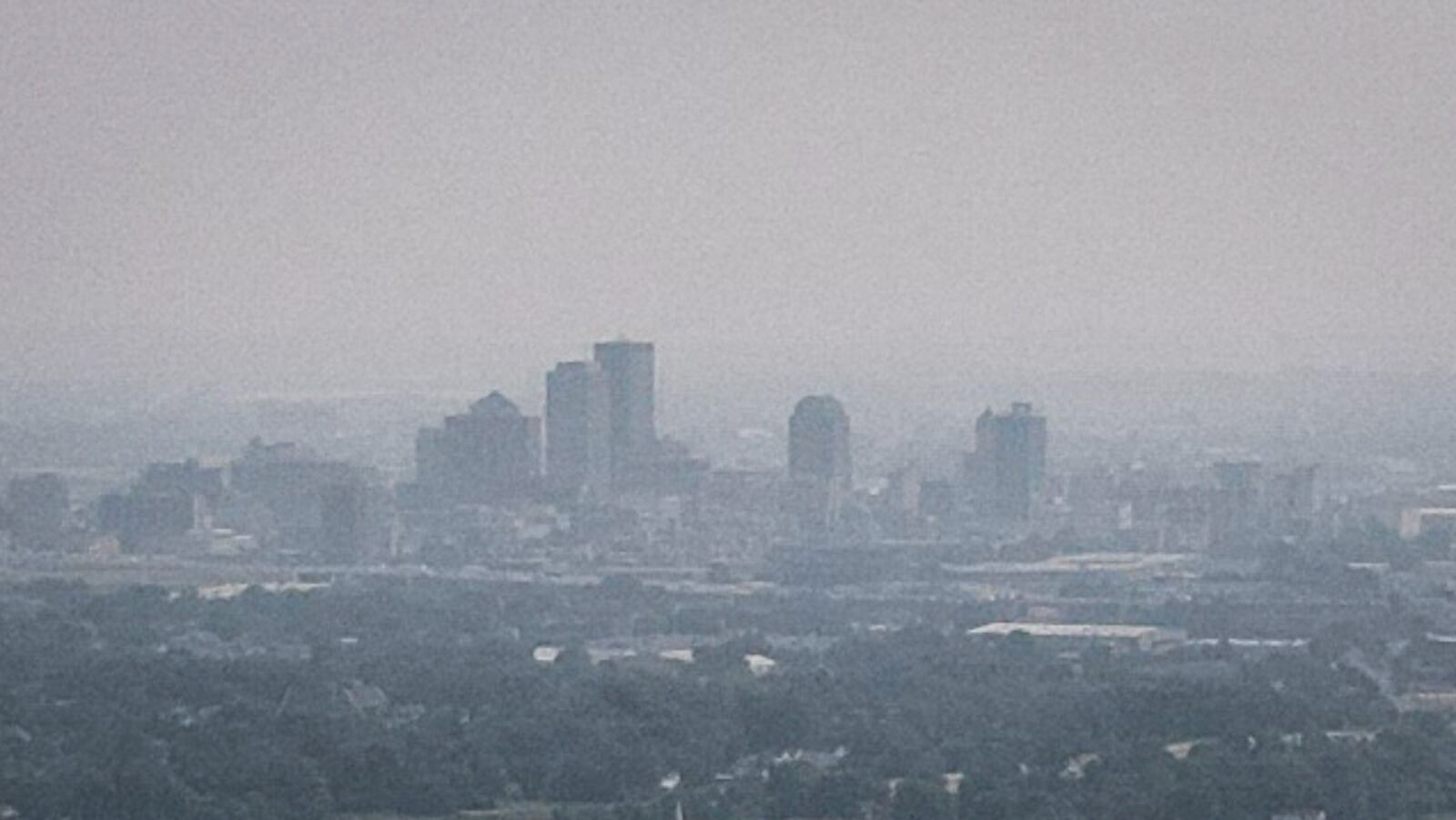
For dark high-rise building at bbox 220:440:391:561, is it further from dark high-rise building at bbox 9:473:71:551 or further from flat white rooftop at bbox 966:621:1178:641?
flat white rooftop at bbox 966:621:1178:641

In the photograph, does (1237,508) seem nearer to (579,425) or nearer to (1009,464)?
(1009,464)

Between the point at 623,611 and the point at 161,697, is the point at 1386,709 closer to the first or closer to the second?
the point at 161,697

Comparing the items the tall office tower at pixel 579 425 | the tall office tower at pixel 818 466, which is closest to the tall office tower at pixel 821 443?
the tall office tower at pixel 818 466

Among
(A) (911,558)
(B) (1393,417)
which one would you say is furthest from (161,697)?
(B) (1393,417)

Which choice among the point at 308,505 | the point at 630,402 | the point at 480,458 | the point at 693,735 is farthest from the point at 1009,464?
the point at 693,735

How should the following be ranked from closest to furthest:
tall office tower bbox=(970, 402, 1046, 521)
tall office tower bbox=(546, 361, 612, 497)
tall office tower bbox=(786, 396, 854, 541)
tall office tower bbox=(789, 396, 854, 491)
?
1. tall office tower bbox=(786, 396, 854, 541)
2. tall office tower bbox=(970, 402, 1046, 521)
3. tall office tower bbox=(789, 396, 854, 491)
4. tall office tower bbox=(546, 361, 612, 497)

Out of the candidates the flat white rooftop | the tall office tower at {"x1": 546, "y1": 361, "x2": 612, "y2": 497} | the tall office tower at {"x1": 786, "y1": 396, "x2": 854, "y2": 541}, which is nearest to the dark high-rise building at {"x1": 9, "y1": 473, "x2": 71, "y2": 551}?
the tall office tower at {"x1": 546, "y1": 361, "x2": 612, "y2": 497}

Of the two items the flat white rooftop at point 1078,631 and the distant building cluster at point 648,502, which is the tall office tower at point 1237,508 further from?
the flat white rooftop at point 1078,631
